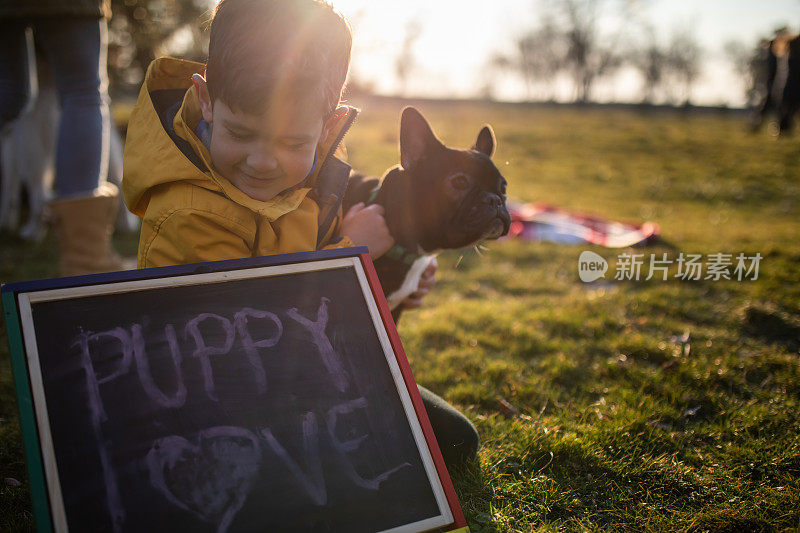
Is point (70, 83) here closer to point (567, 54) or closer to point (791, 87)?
point (791, 87)

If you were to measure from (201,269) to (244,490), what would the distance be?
0.66 metres

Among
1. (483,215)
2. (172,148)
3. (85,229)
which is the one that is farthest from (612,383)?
(85,229)

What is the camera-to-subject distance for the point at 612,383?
315 cm

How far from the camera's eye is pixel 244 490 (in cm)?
144

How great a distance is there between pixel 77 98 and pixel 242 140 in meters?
1.78

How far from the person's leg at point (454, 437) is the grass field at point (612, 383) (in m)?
0.08

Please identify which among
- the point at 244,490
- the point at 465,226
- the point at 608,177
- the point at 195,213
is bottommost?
the point at 608,177

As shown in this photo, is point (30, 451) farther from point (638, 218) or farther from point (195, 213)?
point (638, 218)

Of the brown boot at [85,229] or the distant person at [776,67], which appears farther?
the distant person at [776,67]

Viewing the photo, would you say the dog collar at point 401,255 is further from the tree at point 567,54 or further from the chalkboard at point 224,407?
the tree at point 567,54

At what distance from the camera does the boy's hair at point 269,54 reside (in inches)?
74.2

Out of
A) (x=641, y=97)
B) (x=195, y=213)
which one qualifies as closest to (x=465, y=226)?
(x=195, y=213)

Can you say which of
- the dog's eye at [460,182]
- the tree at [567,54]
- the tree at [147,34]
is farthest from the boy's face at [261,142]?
the tree at [567,54]

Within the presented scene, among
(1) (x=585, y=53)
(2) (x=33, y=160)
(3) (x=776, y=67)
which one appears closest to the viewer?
(2) (x=33, y=160)
